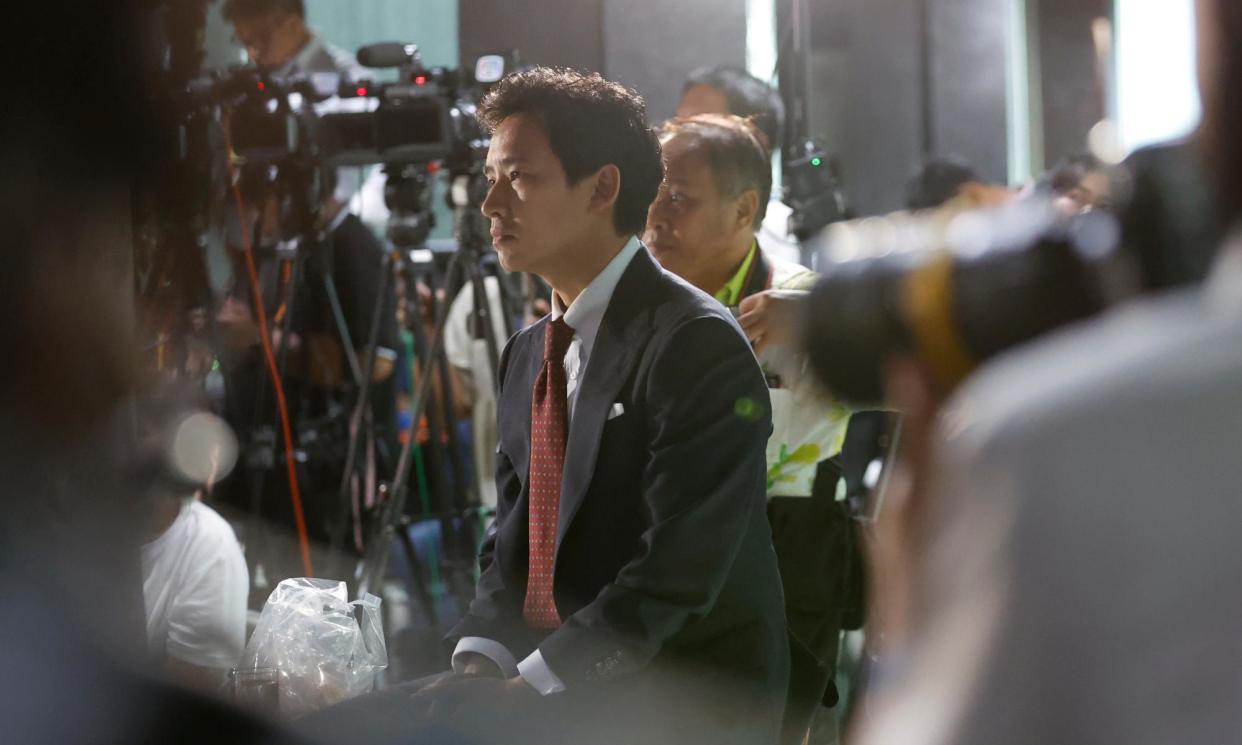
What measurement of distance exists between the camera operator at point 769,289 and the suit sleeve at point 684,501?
45cm

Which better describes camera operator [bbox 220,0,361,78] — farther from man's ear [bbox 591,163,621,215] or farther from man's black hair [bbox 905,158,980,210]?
man's ear [bbox 591,163,621,215]

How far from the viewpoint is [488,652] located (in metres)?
1.49

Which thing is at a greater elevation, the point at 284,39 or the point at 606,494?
the point at 284,39

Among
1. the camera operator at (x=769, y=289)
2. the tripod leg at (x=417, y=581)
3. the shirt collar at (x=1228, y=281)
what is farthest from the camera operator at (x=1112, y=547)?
the tripod leg at (x=417, y=581)

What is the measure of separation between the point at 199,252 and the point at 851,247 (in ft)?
5.25

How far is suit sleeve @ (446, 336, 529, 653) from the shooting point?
1539 millimetres

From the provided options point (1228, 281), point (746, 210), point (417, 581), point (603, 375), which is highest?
point (1228, 281)

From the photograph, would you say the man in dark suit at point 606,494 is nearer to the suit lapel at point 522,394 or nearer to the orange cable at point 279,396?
the suit lapel at point 522,394

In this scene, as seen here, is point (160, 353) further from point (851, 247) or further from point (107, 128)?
point (851, 247)

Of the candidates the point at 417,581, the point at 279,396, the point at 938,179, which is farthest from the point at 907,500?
the point at 417,581

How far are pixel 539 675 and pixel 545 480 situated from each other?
0.23 metres

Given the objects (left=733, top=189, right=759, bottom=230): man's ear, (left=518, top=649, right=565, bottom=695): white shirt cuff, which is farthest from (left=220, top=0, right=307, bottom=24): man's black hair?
(left=518, top=649, right=565, bottom=695): white shirt cuff

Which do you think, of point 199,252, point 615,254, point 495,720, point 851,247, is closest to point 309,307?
point 199,252

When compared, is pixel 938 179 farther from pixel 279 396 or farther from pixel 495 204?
pixel 495 204
